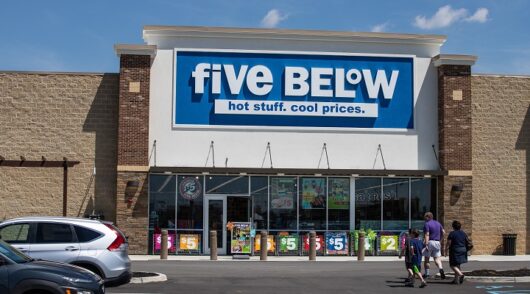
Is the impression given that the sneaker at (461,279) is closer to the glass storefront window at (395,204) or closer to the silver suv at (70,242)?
the silver suv at (70,242)

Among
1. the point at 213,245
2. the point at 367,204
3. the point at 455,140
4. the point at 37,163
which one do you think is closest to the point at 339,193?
the point at 367,204

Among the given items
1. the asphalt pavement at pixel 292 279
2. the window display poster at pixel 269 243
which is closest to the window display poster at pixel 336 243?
the window display poster at pixel 269 243

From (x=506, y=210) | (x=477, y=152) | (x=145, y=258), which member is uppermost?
(x=477, y=152)

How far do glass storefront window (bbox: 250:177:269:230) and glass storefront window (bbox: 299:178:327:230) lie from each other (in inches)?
56.0

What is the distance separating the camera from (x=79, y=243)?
571 inches

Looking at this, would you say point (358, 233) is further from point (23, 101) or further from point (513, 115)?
point (23, 101)

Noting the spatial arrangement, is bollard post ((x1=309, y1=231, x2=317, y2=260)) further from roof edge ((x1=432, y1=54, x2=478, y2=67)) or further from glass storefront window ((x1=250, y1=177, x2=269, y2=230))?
roof edge ((x1=432, y1=54, x2=478, y2=67))

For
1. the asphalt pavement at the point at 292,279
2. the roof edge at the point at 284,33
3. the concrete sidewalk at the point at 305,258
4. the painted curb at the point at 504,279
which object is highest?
the roof edge at the point at 284,33

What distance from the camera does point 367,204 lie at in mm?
29344

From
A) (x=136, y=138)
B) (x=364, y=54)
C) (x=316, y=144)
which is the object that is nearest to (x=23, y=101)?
(x=136, y=138)

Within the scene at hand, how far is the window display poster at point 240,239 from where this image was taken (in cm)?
2752

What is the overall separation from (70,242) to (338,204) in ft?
53.4

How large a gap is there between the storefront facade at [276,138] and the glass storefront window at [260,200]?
0.06 meters

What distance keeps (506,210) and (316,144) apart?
8.50 meters
